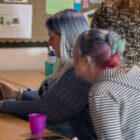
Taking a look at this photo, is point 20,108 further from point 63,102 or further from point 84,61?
point 84,61

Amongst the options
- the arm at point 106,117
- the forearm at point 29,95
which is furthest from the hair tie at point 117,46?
the forearm at point 29,95

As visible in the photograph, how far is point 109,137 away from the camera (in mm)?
1326

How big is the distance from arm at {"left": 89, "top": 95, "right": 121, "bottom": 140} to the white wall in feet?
5.12

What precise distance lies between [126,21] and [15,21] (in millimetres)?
1212

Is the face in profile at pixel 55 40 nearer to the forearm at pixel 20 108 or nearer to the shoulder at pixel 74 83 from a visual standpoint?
the shoulder at pixel 74 83

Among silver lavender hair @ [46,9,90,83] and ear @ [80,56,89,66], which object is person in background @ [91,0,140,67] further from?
ear @ [80,56,89,66]

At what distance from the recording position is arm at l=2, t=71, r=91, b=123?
5.37 ft

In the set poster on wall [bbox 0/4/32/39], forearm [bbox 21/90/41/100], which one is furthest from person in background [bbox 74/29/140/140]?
poster on wall [bbox 0/4/32/39]

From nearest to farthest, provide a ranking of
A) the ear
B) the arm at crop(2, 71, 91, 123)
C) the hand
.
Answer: the ear, the arm at crop(2, 71, 91, 123), the hand

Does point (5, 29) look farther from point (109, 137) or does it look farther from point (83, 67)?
point (109, 137)

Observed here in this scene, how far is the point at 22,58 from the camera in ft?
9.32

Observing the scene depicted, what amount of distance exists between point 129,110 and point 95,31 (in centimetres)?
37

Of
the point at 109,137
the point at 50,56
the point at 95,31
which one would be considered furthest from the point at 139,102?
the point at 50,56

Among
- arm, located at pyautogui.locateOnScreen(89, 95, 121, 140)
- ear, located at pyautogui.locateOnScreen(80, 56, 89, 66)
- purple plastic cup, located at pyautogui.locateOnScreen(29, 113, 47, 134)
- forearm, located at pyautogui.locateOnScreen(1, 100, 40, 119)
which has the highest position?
ear, located at pyautogui.locateOnScreen(80, 56, 89, 66)
